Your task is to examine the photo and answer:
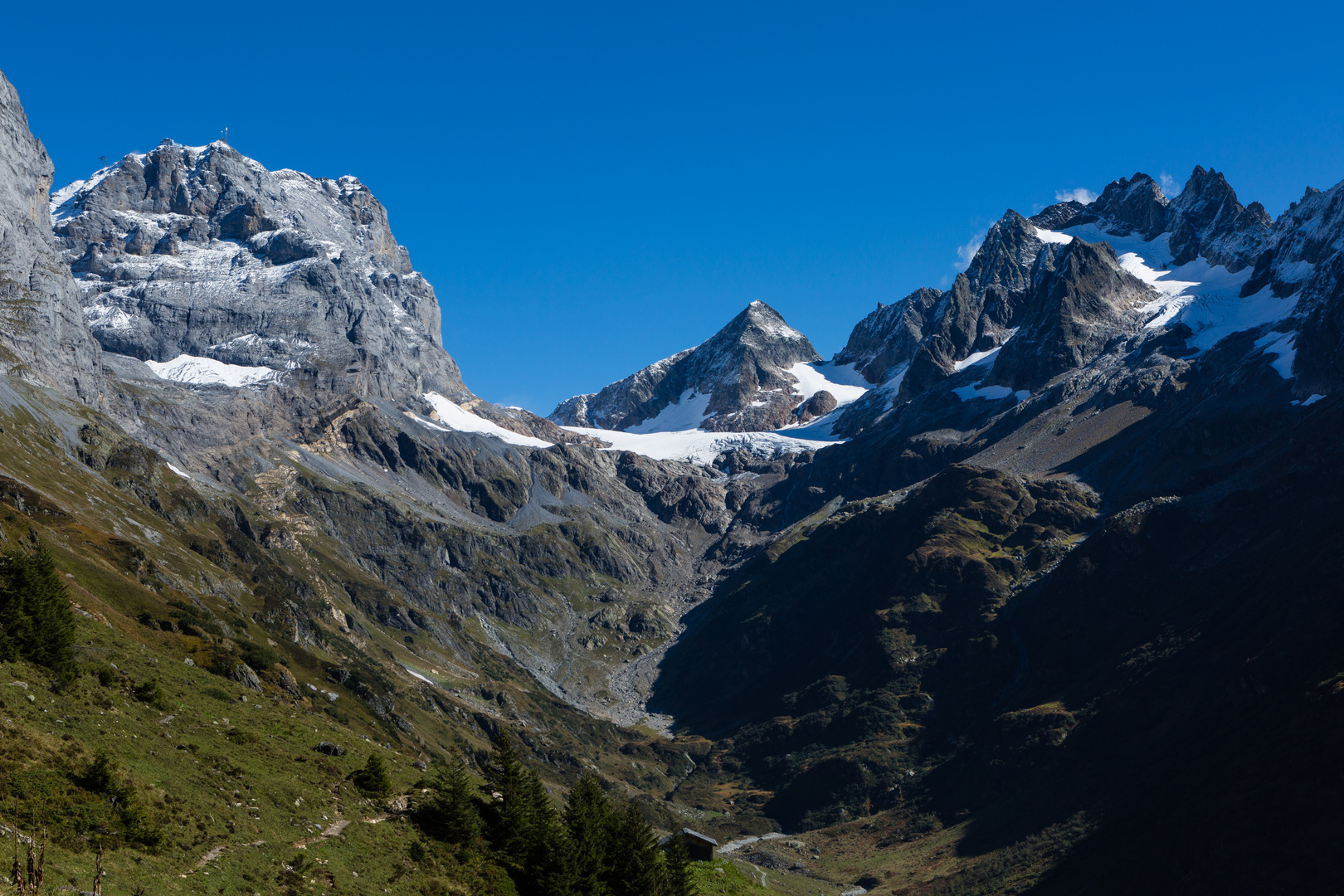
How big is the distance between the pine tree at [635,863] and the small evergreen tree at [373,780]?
47.9ft

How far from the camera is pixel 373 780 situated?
55.6 meters

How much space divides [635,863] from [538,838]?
6685mm

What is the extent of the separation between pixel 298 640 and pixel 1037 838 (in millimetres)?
147909

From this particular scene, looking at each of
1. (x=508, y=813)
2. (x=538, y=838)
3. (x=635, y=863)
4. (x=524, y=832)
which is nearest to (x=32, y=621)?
(x=508, y=813)

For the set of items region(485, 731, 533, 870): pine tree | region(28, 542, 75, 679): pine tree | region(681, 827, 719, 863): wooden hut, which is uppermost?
region(28, 542, 75, 679): pine tree

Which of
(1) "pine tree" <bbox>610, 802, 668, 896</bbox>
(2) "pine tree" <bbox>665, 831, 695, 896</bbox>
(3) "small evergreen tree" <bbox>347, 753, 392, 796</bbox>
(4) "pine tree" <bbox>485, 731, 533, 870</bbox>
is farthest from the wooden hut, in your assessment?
(3) "small evergreen tree" <bbox>347, 753, 392, 796</bbox>

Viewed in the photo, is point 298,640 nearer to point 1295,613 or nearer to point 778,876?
point 778,876

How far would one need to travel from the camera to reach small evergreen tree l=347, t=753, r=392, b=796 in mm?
55188

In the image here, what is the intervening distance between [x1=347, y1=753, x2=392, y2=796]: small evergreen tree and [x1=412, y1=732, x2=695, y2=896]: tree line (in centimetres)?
246

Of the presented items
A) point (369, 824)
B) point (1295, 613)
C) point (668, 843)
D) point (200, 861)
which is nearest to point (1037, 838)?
point (1295, 613)

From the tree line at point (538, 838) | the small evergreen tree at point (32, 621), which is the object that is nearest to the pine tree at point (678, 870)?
the tree line at point (538, 838)

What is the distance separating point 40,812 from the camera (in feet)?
120

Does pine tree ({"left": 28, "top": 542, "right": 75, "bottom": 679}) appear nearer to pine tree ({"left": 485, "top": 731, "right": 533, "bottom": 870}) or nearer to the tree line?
the tree line

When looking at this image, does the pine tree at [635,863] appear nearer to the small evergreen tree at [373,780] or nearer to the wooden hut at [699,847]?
the small evergreen tree at [373,780]
